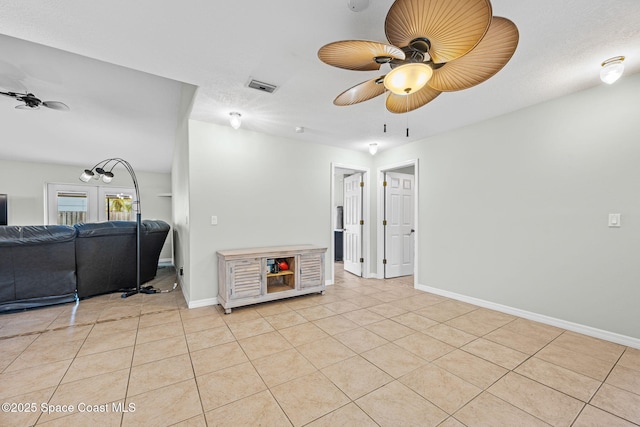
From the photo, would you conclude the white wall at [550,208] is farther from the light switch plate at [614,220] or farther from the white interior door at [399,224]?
the white interior door at [399,224]

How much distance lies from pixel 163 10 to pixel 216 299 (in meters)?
3.12

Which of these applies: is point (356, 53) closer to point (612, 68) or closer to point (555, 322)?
point (612, 68)

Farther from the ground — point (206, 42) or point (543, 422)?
point (206, 42)

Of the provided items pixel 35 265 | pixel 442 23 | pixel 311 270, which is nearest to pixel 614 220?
pixel 442 23

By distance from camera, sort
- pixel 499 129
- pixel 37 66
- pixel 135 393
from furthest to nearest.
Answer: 1. pixel 499 129
2. pixel 37 66
3. pixel 135 393

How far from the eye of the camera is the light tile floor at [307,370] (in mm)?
1554

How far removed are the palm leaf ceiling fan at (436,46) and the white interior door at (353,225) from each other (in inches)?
137

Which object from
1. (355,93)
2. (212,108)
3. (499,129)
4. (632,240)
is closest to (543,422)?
(632,240)

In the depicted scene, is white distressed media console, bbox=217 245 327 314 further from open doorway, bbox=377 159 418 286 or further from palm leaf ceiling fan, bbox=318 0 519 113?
palm leaf ceiling fan, bbox=318 0 519 113

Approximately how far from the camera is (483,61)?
1.50m

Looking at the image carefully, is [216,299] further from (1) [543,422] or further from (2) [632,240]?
(2) [632,240]

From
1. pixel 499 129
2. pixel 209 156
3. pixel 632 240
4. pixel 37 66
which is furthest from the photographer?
pixel 209 156

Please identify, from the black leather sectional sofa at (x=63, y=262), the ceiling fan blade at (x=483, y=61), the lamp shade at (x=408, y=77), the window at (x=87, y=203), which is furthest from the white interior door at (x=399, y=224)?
the window at (x=87, y=203)

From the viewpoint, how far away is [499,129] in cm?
323
